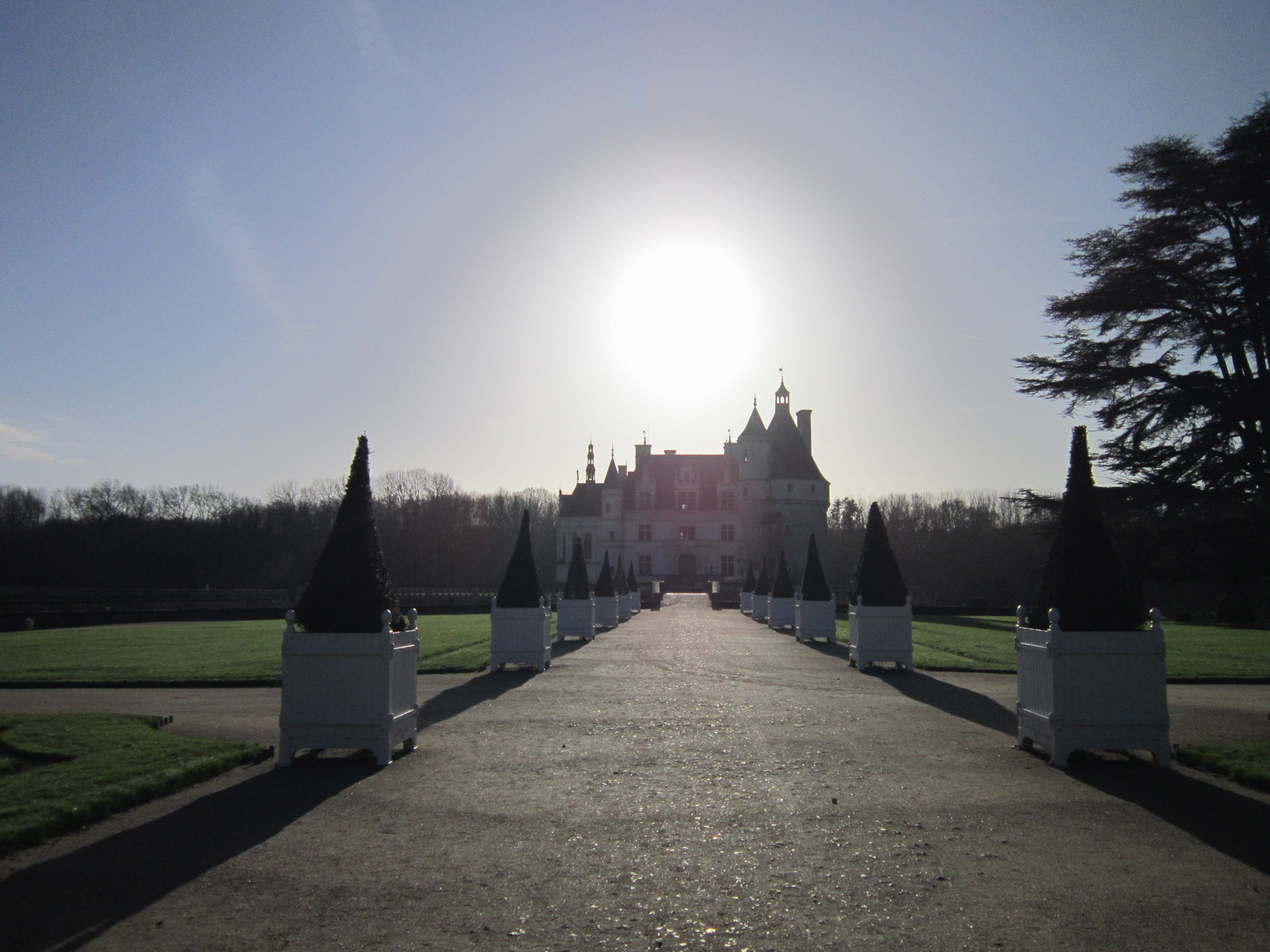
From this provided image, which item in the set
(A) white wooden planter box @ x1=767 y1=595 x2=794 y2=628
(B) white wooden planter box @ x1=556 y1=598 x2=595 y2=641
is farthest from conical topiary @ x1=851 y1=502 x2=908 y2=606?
(A) white wooden planter box @ x1=767 y1=595 x2=794 y2=628

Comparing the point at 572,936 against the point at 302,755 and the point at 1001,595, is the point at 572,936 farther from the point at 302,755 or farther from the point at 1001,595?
the point at 1001,595

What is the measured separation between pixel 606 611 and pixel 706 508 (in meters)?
43.2

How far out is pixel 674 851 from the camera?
549 centimetres

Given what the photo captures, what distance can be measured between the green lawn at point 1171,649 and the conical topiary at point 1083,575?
7.79 m

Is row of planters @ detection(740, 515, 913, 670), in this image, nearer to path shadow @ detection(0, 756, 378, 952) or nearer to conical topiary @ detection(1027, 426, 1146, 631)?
conical topiary @ detection(1027, 426, 1146, 631)

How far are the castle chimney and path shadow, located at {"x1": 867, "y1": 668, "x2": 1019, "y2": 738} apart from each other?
57097mm

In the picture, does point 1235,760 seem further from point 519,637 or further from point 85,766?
point 519,637

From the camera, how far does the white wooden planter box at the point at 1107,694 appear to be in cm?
806

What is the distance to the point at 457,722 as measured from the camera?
10297mm

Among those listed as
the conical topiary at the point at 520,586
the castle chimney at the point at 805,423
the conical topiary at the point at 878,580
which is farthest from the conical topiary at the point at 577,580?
the castle chimney at the point at 805,423

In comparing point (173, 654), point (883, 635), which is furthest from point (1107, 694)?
point (173, 654)

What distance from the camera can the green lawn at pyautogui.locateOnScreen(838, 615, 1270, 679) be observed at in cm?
1648

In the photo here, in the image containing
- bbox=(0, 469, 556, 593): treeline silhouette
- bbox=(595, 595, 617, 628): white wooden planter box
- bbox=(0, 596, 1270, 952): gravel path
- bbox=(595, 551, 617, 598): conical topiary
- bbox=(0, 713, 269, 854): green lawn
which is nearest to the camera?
bbox=(0, 596, 1270, 952): gravel path

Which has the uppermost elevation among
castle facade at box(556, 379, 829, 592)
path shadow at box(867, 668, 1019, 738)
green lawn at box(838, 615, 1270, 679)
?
castle facade at box(556, 379, 829, 592)
